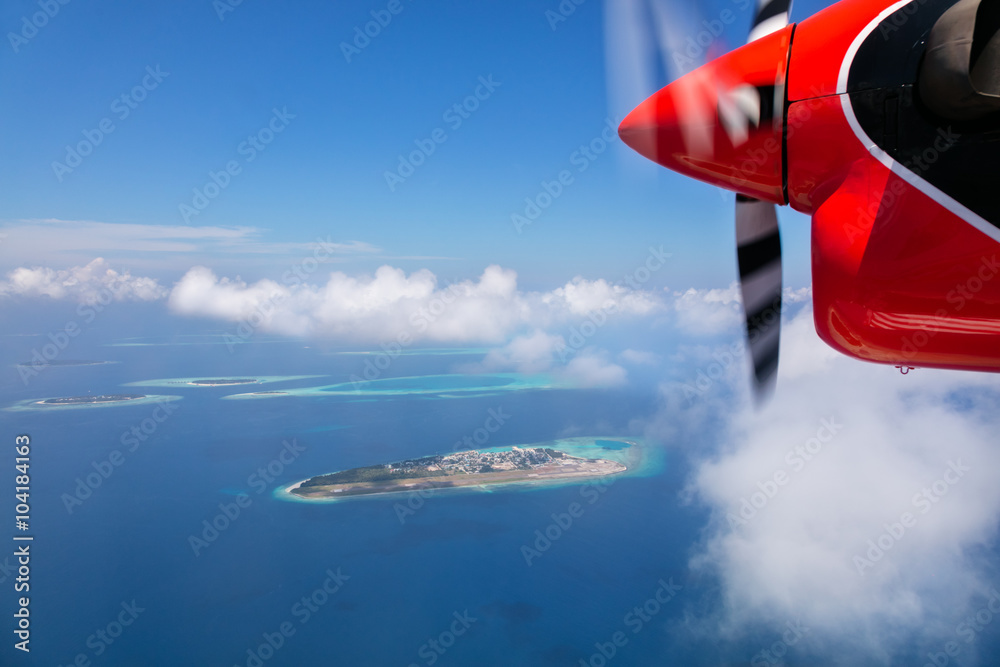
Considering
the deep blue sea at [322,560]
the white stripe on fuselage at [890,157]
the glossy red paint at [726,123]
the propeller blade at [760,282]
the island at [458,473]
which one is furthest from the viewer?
the island at [458,473]

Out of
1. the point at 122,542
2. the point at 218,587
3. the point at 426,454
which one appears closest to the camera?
the point at 218,587

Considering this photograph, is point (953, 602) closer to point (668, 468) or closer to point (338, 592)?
point (668, 468)

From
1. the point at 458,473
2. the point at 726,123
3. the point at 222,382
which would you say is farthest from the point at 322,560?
the point at 222,382

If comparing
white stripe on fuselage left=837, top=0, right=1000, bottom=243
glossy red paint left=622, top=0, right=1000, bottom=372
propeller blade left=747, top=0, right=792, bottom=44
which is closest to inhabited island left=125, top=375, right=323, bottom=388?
propeller blade left=747, top=0, right=792, bottom=44

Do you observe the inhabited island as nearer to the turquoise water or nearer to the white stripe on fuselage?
the turquoise water

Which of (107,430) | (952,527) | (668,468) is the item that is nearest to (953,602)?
(952,527)

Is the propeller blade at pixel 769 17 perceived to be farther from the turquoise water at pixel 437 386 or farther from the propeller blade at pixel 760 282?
the turquoise water at pixel 437 386

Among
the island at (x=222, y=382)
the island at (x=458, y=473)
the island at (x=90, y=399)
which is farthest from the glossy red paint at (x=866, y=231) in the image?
the island at (x=222, y=382)
